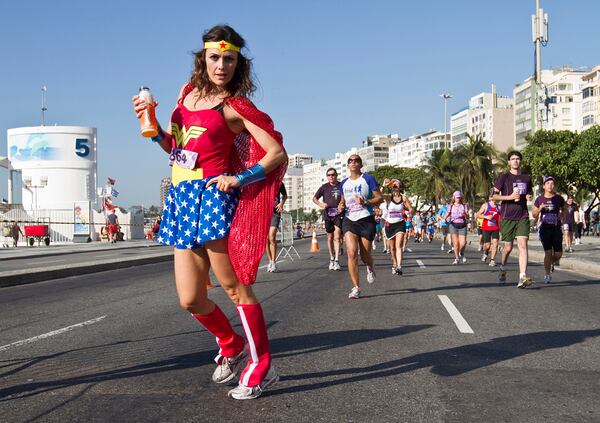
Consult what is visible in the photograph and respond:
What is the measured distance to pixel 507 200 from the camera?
1005 centimetres

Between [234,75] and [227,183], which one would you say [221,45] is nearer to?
[234,75]

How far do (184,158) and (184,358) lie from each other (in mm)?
1731

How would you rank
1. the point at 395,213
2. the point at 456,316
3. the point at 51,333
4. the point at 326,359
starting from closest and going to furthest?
the point at 326,359, the point at 51,333, the point at 456,316, the point at 395,213

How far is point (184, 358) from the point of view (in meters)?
4.75

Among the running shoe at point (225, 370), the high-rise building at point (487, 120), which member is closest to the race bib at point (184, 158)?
the running shoe at point (225, 370)

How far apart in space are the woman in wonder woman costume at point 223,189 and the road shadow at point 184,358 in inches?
33.1

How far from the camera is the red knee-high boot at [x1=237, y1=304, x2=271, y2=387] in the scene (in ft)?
12.0

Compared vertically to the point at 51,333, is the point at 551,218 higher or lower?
higher

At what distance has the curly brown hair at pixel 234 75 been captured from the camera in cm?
379

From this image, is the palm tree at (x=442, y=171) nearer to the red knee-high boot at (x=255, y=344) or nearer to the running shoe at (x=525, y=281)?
the running shoe at (x=525, y=281)

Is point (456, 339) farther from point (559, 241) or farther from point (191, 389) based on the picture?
point (559, 241)

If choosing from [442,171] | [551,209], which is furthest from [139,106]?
[442,171]

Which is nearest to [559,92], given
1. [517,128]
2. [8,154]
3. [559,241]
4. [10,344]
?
[517,128]

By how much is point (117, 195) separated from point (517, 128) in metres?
99.9
